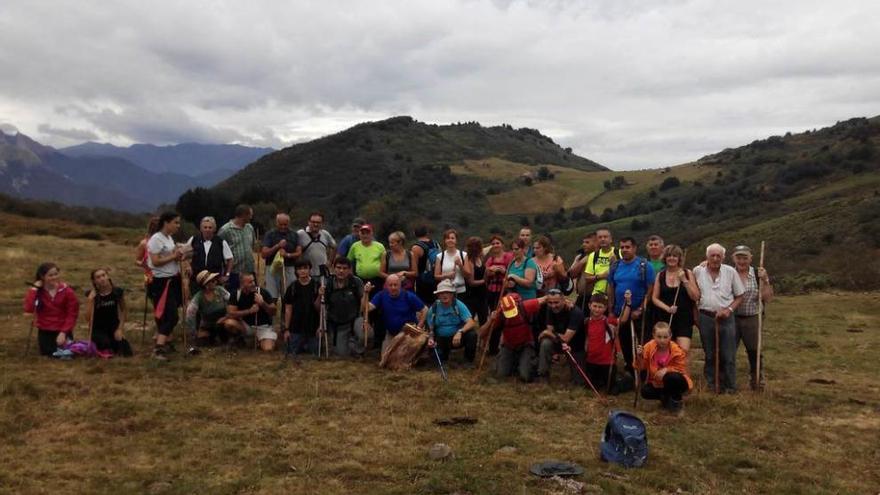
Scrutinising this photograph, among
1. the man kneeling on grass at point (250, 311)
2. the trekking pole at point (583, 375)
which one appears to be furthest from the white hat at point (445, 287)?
the man kneeling on grass at point (250, 311)

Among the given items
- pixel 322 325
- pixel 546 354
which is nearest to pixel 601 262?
pixel 546 354

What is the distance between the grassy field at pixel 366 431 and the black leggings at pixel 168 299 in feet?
1.91

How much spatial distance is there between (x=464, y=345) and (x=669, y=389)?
11.6 ft

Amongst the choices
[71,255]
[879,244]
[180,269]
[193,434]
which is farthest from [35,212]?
[879,244]

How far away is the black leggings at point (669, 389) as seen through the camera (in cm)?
792

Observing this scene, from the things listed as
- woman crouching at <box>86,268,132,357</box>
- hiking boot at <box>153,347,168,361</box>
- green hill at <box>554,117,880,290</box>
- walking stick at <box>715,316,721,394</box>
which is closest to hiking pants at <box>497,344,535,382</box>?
walking stick at <box>715,316,721,394</box>

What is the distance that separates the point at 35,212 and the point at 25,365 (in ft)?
160

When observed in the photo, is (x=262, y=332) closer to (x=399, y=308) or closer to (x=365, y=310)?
(x=365, y=310)

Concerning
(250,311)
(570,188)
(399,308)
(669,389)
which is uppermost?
(570,188)

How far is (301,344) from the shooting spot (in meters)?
10.8

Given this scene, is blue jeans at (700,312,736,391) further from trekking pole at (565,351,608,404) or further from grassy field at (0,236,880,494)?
trekking pole at (565,351,608,404)

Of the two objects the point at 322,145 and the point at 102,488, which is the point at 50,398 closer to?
the point at 102,488

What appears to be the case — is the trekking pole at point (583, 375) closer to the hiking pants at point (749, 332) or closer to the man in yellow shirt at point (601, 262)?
the man in yellow shirt at point (601, 262)

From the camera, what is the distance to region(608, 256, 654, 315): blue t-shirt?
9281 mm
